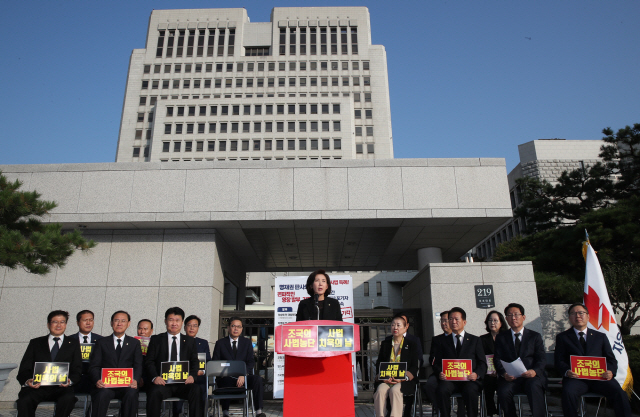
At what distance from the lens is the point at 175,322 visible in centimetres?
548

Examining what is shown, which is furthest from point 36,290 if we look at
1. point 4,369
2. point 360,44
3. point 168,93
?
point 360,44

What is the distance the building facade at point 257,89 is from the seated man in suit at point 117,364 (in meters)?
41.9

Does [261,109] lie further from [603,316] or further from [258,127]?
[603,316]

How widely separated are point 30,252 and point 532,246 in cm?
1644

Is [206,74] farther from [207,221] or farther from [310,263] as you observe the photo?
[207,221]

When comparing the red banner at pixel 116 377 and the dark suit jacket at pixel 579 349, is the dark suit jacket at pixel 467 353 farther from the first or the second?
the red banner at pixel 116 377

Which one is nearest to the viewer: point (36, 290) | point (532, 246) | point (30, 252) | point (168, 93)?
point (30, 252)

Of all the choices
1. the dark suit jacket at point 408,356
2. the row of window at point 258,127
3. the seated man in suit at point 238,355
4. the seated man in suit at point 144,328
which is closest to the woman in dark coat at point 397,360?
the dark suit jacket at point 408,356

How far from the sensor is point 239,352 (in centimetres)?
632

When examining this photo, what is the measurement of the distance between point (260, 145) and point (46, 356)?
4494cm

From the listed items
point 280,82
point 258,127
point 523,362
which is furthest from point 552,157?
point 280,82

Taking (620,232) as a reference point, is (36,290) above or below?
below

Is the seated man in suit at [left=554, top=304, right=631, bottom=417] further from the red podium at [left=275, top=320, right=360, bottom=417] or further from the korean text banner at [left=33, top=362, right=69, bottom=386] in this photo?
the korean text banner at [left=33, top=362, right=69, bottom=386]

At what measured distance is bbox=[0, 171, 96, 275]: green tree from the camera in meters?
6.11
